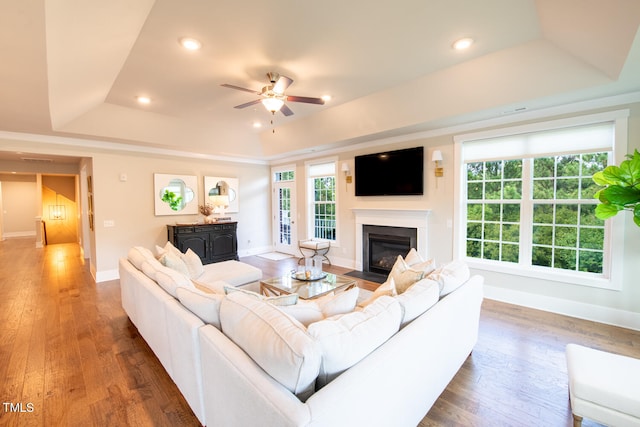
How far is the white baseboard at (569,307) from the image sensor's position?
306cm

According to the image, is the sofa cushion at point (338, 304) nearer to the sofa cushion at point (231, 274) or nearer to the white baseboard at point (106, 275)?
the sofa cushion at point (231, 274)

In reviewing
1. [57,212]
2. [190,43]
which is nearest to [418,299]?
[190,43]

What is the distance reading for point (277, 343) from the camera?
44.3 inches

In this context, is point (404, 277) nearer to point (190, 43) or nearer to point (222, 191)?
point (190, 43)

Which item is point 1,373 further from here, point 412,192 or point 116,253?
point 412,192

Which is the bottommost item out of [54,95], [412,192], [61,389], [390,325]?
[61,389]

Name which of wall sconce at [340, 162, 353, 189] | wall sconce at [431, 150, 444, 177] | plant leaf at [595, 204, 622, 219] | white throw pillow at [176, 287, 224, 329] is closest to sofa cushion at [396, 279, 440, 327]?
white throw pillow at [176, 287, 224, 329]

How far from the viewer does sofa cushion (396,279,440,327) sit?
1.65 meters

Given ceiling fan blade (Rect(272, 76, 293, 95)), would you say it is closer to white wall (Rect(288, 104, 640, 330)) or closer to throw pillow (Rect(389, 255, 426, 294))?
throw pillow (Rect(389, 255, 426, 294))

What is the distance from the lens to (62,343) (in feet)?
8.95

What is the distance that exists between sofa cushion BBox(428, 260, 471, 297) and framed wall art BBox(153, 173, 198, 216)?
5.44 metres

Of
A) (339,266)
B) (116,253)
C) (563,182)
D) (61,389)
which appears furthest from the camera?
(339,266)

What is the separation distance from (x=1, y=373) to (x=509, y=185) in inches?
229

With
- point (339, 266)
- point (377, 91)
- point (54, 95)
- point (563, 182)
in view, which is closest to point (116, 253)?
point (54, 95)
